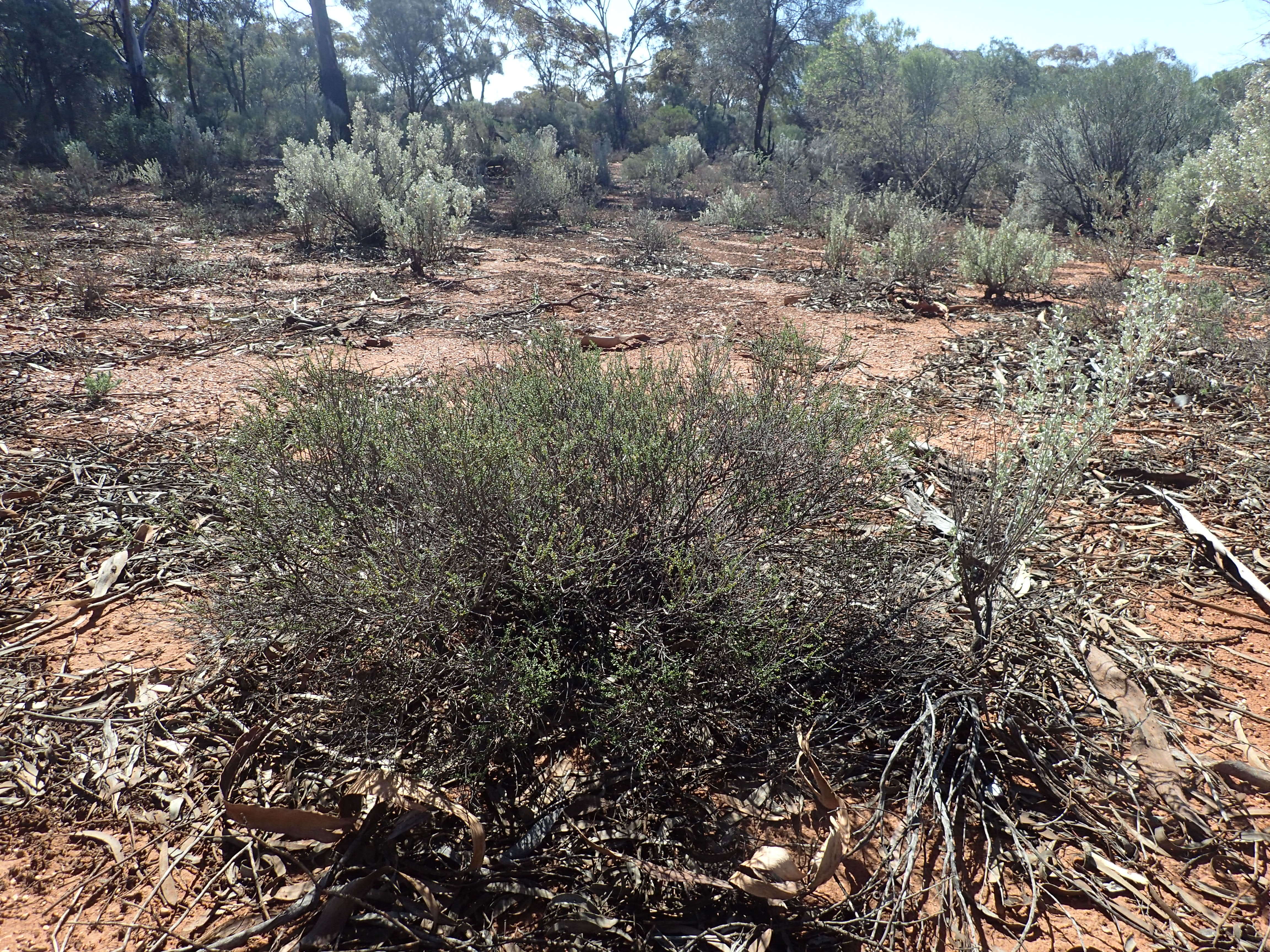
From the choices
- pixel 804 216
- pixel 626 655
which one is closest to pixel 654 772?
pixel 626 655

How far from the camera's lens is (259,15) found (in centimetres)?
2688

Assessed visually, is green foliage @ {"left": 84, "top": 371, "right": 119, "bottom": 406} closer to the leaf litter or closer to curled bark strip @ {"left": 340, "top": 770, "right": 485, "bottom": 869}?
the leaf litter

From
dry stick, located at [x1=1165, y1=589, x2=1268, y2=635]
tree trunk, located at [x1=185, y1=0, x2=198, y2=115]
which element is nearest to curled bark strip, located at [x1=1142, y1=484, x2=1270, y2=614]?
dry stick, located at [x1=1165, y1=589, x2=1268, y2=635]

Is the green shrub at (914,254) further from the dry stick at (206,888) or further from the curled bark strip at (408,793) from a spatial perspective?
the dry stick at (206,888)

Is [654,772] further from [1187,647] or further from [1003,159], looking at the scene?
[1003,159]

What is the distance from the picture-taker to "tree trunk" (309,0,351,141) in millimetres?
16797

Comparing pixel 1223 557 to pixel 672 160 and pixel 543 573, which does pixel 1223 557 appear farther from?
pixel 672 160

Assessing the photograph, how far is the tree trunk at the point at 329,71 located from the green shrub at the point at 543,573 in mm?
17619

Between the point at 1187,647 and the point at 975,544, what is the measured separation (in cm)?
86

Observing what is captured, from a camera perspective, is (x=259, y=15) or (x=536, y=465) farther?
(x=259, y=15)

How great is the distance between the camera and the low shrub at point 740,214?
15.1 meters

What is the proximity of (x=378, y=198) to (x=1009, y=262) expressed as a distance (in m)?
9.04

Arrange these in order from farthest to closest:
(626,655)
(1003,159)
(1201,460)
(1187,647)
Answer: (1003,159), (1201,460), (1187,647), (626,655)

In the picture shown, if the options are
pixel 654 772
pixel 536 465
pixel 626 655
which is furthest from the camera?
pixel 536 465
